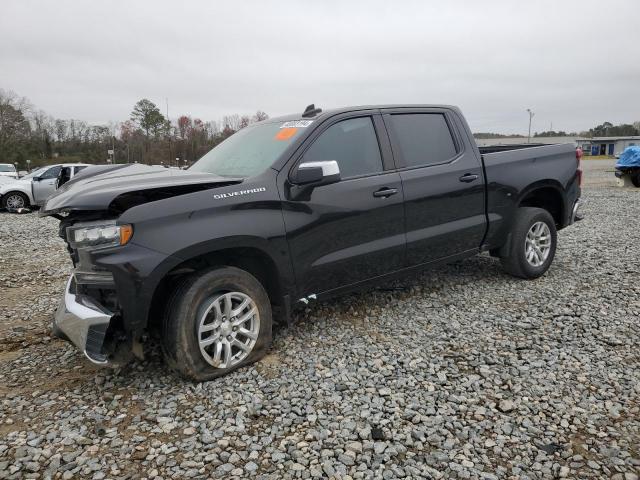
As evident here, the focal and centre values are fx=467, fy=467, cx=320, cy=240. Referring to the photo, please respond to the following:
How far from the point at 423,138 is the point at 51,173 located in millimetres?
14582

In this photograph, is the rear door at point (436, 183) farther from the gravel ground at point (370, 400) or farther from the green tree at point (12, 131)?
the green tree at point (12, 131)

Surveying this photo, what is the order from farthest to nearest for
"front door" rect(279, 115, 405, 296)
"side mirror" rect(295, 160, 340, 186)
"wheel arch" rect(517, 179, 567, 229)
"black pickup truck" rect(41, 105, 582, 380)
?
"wheel arch" rect(517, 179, 567, 229), "front door" rect(279, 115, 405, 296), "side mirror" rect(295, 160, 340, 186), "black pickup truck" rect(41, 105, 582, 380)

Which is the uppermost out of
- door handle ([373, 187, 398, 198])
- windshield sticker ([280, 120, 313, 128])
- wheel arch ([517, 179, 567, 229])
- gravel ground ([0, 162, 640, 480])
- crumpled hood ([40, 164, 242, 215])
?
windshield sticker ([280, 120, 313, 128])

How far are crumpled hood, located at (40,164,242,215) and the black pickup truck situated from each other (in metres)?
0.01

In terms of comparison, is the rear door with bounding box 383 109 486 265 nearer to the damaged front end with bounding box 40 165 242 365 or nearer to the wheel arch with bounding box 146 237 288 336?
A: the wheel arch with bounding box 146 237 288 336

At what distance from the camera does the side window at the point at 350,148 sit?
376cm

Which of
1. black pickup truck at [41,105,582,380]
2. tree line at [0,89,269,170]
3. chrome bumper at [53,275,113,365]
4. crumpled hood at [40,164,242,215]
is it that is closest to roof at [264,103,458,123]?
black pickup truck at [41,105,582,380]

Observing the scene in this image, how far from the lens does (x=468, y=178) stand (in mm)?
4551

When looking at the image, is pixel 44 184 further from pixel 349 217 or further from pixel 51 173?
pixel 349 217

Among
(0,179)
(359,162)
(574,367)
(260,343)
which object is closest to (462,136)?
(359,162)

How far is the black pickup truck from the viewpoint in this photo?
116 inches

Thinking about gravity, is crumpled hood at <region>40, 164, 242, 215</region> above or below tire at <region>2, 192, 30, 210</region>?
above

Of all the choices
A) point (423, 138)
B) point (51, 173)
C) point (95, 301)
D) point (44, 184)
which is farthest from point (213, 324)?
point (51, 173)

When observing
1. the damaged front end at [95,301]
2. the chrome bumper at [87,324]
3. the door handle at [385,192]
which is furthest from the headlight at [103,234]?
the door handle at [385,192]
